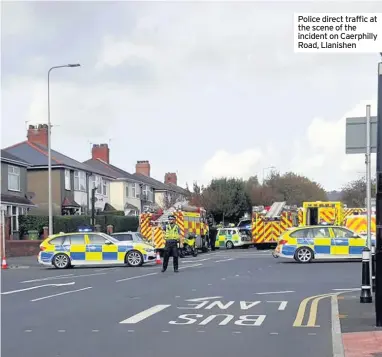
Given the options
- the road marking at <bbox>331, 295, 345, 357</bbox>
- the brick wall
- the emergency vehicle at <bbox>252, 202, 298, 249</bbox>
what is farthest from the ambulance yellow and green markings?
the road marking at <bbox>331, 295, 345, 357</bbox>

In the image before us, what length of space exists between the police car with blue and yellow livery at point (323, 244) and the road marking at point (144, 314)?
1457 centimetres

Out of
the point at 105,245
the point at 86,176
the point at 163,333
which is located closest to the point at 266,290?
the point at 163,333

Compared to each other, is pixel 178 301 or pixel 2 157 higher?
pixel 2 157

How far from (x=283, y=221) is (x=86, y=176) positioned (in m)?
23.5

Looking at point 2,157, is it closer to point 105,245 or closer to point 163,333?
point 105,245

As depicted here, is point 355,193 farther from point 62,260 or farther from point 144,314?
point 144,314

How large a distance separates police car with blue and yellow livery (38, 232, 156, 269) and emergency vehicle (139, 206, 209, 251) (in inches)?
341

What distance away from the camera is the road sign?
11.9 meters

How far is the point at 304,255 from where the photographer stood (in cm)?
2673

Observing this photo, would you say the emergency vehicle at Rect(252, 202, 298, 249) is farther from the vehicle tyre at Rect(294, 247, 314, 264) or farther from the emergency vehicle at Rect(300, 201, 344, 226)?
the vehicle tyre at Rect(294, 247, 314, 264)

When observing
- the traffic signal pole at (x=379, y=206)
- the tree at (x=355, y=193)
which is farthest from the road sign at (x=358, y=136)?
the tree at (x=355, y=193)

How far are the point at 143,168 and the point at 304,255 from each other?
59227 mm

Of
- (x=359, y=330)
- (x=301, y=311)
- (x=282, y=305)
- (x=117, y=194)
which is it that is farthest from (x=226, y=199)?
(x=359, y=330)

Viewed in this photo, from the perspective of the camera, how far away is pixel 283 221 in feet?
139
